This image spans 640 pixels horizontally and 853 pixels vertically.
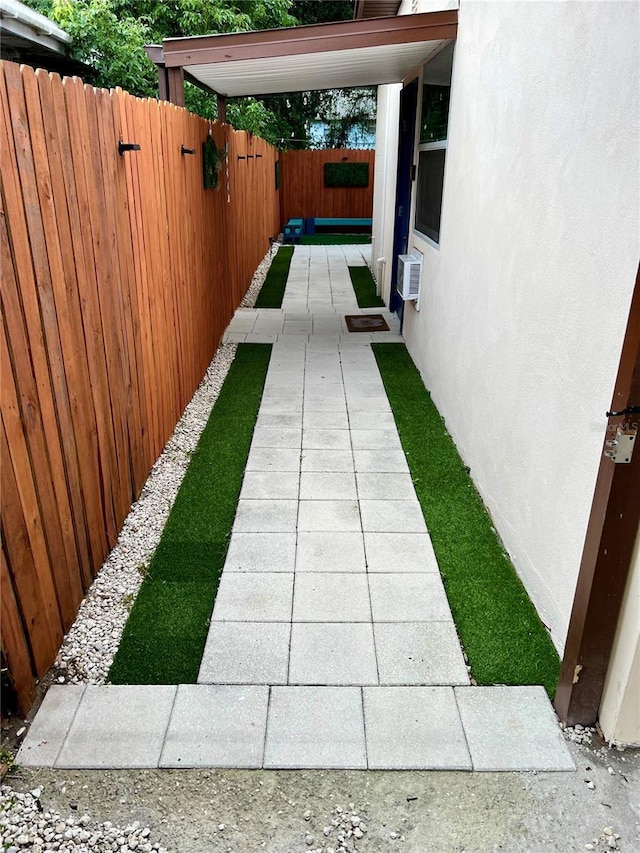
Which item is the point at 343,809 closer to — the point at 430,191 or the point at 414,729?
the point at 414,729

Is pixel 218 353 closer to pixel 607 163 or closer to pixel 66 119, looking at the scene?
pixel 66 119

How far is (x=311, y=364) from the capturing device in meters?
6.85

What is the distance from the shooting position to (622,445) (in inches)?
80.6

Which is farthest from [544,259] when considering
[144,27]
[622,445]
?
[144,27]

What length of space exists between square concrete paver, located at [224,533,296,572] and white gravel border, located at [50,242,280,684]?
451mm

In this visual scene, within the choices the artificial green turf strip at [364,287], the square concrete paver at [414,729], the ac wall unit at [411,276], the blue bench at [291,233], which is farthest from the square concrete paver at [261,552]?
the blue bench at [291,233]

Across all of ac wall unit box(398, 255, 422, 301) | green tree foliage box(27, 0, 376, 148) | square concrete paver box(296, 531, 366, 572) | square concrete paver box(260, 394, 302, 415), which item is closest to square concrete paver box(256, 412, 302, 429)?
square concrete paver box(260, 394, 302, 415)

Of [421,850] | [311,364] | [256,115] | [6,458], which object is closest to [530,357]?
[421,850]

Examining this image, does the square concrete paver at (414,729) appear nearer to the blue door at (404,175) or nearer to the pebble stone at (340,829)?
the pebble stone at (340,829)

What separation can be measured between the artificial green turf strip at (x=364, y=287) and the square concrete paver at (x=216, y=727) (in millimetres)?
7688

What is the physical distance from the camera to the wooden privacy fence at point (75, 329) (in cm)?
234

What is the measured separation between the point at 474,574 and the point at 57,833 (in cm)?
216

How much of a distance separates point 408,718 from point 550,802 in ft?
1.81

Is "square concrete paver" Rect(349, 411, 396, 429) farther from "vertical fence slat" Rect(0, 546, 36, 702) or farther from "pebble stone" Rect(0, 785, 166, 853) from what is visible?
"pebble stone" Rect(0, 785, 166, 853)
